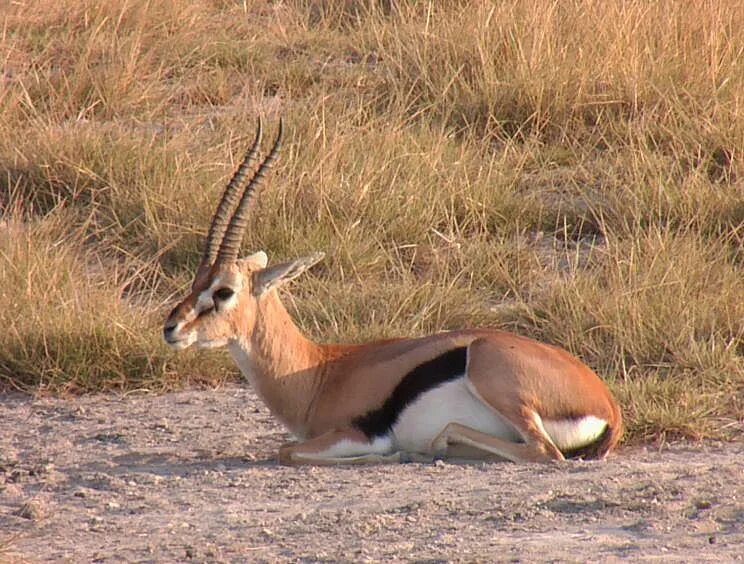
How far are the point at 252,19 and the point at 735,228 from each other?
17.1ft

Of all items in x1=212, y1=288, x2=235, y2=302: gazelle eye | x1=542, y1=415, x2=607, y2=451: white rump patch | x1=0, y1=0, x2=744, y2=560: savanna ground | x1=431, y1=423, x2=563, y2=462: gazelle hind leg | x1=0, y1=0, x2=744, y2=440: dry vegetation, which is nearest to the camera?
x1=0, y1=0, x2=744, y2=560: savanna ground

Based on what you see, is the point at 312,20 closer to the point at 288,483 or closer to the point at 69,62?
the point at 69,62

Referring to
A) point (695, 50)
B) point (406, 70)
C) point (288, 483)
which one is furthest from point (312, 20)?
point (288, 483)

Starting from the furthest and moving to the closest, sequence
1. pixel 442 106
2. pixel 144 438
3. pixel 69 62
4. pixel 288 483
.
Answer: pixel 69 62 → pixel 442 106 → pixel 144 438 → pixel 288 483

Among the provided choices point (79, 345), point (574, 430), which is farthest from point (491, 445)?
point (79, 345)

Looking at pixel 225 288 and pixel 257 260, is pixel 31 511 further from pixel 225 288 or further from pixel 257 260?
pixel 257 260

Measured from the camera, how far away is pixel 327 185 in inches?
369

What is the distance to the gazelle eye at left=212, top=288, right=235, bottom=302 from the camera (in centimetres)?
647

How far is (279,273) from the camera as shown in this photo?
6.54 m

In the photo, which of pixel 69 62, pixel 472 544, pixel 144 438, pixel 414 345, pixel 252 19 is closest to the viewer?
pixel 472 544

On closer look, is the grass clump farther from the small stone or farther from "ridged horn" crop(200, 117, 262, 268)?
the small stone

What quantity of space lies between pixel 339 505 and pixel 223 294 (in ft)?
3.75

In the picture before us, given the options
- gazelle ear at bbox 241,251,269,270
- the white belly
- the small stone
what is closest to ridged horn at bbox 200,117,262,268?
gazelle ear at bbox 241,251,269,270

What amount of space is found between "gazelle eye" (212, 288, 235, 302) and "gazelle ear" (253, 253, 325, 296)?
0.52 feet
